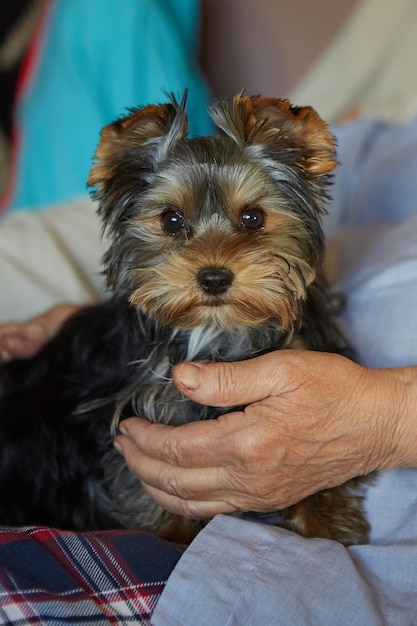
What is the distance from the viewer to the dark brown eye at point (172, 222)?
5.14 feet

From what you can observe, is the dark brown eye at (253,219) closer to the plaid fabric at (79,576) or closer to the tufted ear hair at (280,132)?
the tufted ear hair at (280,132)

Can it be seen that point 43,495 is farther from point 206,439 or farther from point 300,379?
point 300,379

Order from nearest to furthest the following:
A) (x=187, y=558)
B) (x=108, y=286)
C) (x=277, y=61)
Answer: (x=187, y=558) < (x=108, y=286) < (x=277, y=61)

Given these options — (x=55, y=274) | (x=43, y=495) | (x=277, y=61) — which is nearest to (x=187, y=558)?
(x=43, y=495)

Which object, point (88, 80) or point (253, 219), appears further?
point (88, 80)

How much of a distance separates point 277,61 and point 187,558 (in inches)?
114

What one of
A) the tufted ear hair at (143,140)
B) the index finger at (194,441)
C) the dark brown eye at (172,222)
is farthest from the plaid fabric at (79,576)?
the tufted ear hair at (143,140)

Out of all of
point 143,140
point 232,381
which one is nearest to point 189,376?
point 232,381

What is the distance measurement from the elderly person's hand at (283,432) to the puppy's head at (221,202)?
0.13 meters

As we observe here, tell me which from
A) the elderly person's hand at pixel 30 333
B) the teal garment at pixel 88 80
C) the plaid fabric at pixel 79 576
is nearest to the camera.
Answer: the plaid fabric at pixel 79 576

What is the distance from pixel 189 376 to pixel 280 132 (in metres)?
→ 0.54

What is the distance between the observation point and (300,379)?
4.69 ft

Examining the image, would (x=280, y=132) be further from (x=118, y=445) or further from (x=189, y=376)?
(x=118, y=445)

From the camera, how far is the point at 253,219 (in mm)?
1570
